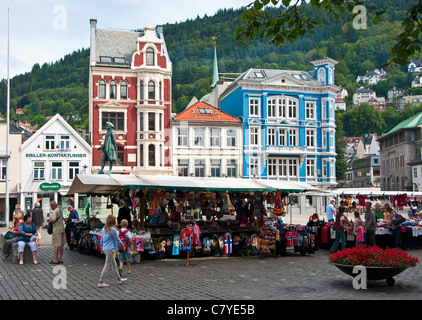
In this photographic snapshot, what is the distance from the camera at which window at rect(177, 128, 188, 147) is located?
162 ft

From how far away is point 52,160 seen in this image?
45.5 m

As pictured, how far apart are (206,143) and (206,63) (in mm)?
79582

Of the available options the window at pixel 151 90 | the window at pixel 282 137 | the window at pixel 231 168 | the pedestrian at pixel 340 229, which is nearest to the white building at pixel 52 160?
the window at pixel 151 90

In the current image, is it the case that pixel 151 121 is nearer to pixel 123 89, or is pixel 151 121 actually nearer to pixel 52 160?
pixel 123 89

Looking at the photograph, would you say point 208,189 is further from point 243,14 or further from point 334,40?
point 334,40

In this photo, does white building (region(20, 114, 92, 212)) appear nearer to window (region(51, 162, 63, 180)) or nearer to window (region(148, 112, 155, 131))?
window (region(51, 162, 63, 180))

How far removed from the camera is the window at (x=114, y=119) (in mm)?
46466

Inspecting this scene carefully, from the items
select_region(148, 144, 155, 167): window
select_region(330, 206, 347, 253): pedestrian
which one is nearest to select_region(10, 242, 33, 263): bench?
select_region(330, 206, 347, 253): pedestrian

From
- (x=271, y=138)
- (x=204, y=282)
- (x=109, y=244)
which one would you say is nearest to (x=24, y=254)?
(x=109, y=244)

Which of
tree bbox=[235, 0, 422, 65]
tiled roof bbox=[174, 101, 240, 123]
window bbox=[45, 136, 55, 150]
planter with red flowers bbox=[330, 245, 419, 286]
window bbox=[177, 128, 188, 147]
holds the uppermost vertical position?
tiled roof bbox=[174, 101, 240, 123]

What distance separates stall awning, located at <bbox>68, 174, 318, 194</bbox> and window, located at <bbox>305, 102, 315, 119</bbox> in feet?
117

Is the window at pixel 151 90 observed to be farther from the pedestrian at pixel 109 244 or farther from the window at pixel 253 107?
the pedestrian at pixel 109 244

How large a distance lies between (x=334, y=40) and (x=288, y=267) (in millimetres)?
186188

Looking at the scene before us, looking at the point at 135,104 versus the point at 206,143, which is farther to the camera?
the point at 206,143
